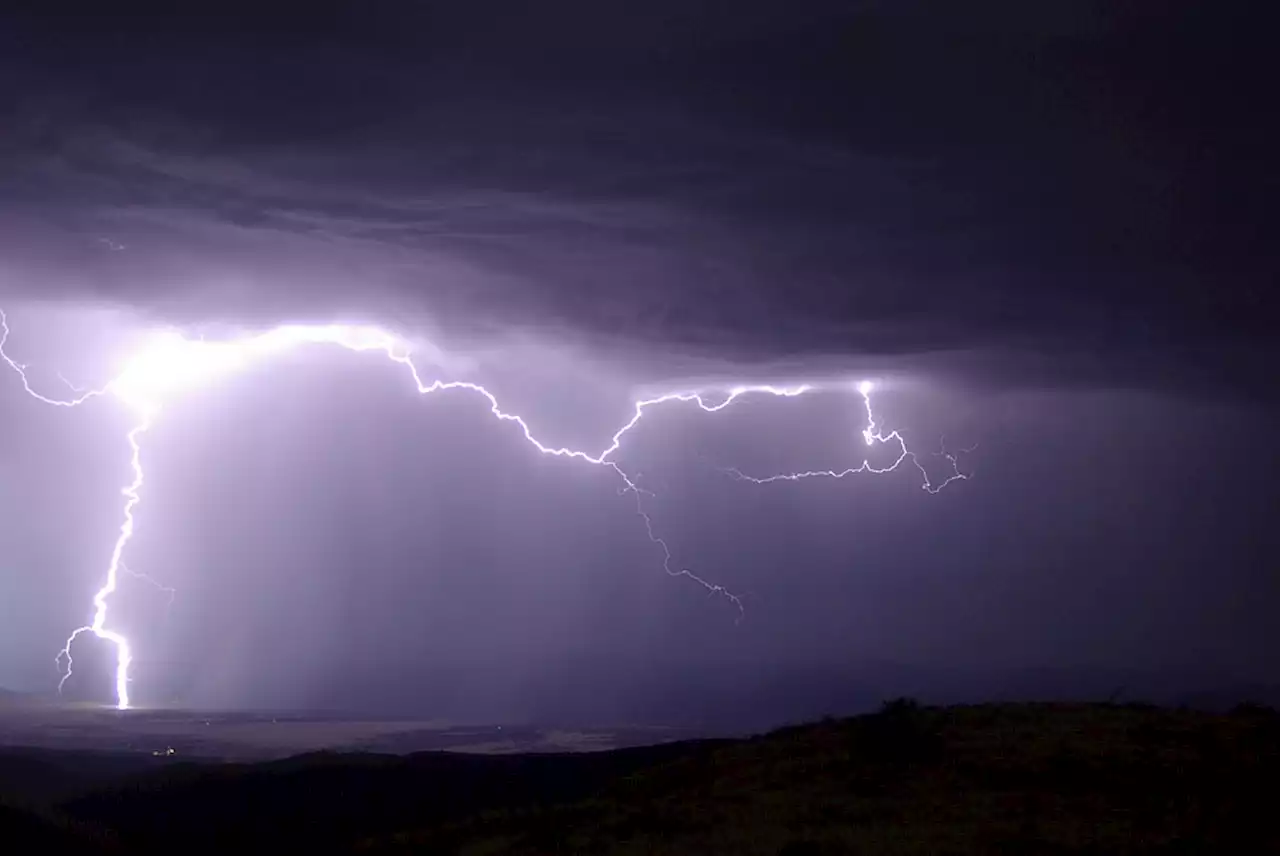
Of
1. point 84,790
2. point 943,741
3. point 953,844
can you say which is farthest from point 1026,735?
point 84,790

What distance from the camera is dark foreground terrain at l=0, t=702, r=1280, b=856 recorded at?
14.3m

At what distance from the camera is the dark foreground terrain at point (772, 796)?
14281 mm

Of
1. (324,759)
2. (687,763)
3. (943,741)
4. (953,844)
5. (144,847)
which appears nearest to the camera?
(953,844)

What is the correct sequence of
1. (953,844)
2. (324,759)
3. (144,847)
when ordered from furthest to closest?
(324,759) < (144,847) < (953,844)

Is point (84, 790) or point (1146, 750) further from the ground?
point (1146, 750)

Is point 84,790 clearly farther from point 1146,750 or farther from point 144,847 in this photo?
point 1146,750

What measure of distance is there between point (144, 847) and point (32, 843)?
13.5ft

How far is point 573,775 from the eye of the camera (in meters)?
25.0

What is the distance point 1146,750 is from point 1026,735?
6.53ft

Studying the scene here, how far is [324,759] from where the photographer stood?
2680 centimetres

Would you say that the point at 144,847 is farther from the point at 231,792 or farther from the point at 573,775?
the point at 573,775

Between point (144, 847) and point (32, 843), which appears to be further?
point (144, 847)

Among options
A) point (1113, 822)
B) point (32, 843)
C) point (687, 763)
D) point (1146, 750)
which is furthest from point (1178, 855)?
point (32, 843)

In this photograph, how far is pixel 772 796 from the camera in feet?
56.3
